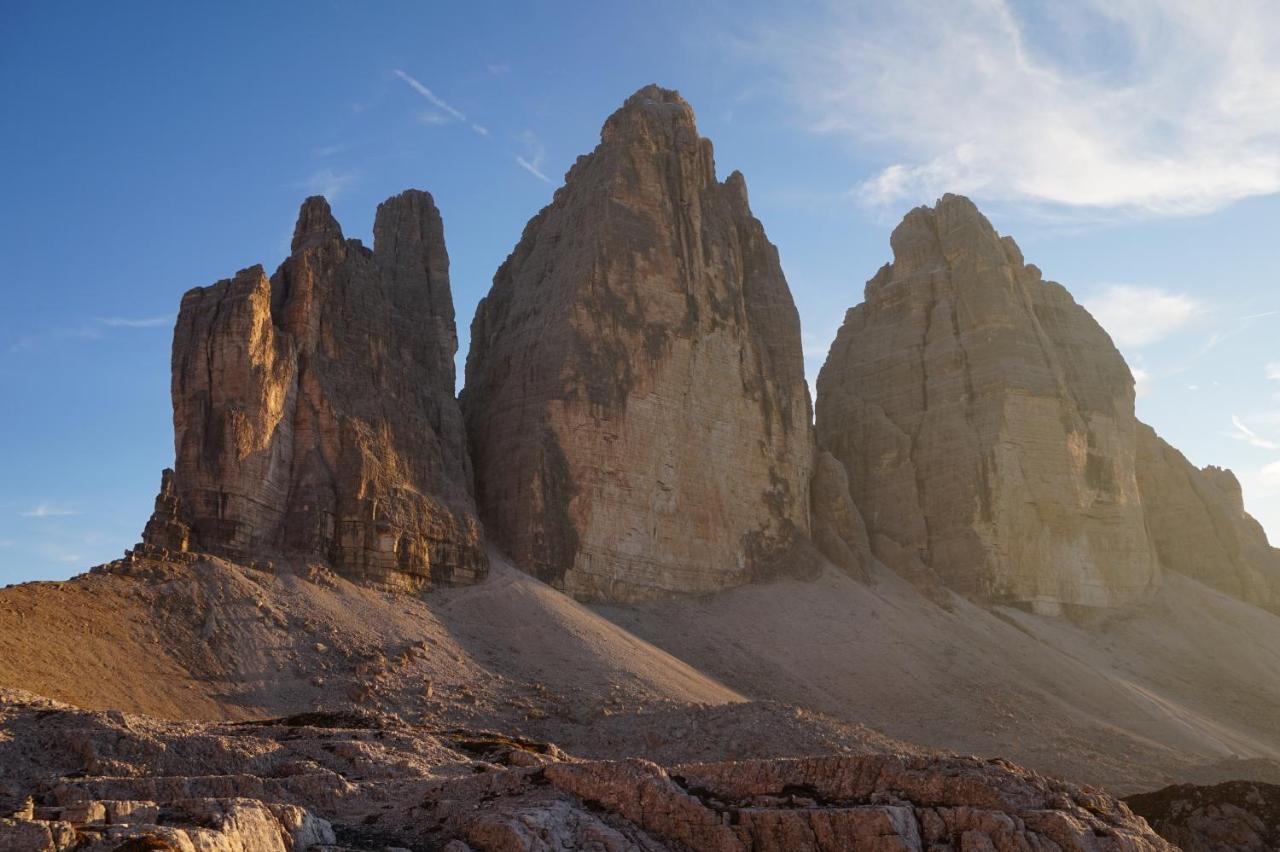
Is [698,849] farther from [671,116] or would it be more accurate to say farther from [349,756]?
[671,116]

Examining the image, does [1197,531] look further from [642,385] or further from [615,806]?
[615,806]

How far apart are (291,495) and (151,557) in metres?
6.48

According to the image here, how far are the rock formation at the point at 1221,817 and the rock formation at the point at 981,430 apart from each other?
124 feet

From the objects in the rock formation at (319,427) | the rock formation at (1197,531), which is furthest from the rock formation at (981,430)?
the rock formation at (319,427)

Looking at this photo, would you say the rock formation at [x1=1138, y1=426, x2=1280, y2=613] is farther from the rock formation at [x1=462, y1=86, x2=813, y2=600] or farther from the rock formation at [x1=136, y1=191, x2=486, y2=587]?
the rock formation at [x1=136, y1=191, x2=486, y2=587]

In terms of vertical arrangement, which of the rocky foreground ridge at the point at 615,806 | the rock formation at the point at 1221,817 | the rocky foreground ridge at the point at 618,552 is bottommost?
the rock formation at the point at 1221,817

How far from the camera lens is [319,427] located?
43.6 meters

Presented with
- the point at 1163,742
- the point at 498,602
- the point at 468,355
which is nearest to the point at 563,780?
the point at 498,602

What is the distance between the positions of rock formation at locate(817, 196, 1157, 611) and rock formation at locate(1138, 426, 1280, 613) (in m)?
5.06

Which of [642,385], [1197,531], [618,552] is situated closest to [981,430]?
[1197,531]

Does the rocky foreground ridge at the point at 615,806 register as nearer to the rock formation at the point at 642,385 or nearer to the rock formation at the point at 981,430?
the rock formation at the point at 642,385

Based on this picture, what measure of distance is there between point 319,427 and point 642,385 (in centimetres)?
1452

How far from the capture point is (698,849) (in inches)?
632

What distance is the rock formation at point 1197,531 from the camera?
79.2 metres
